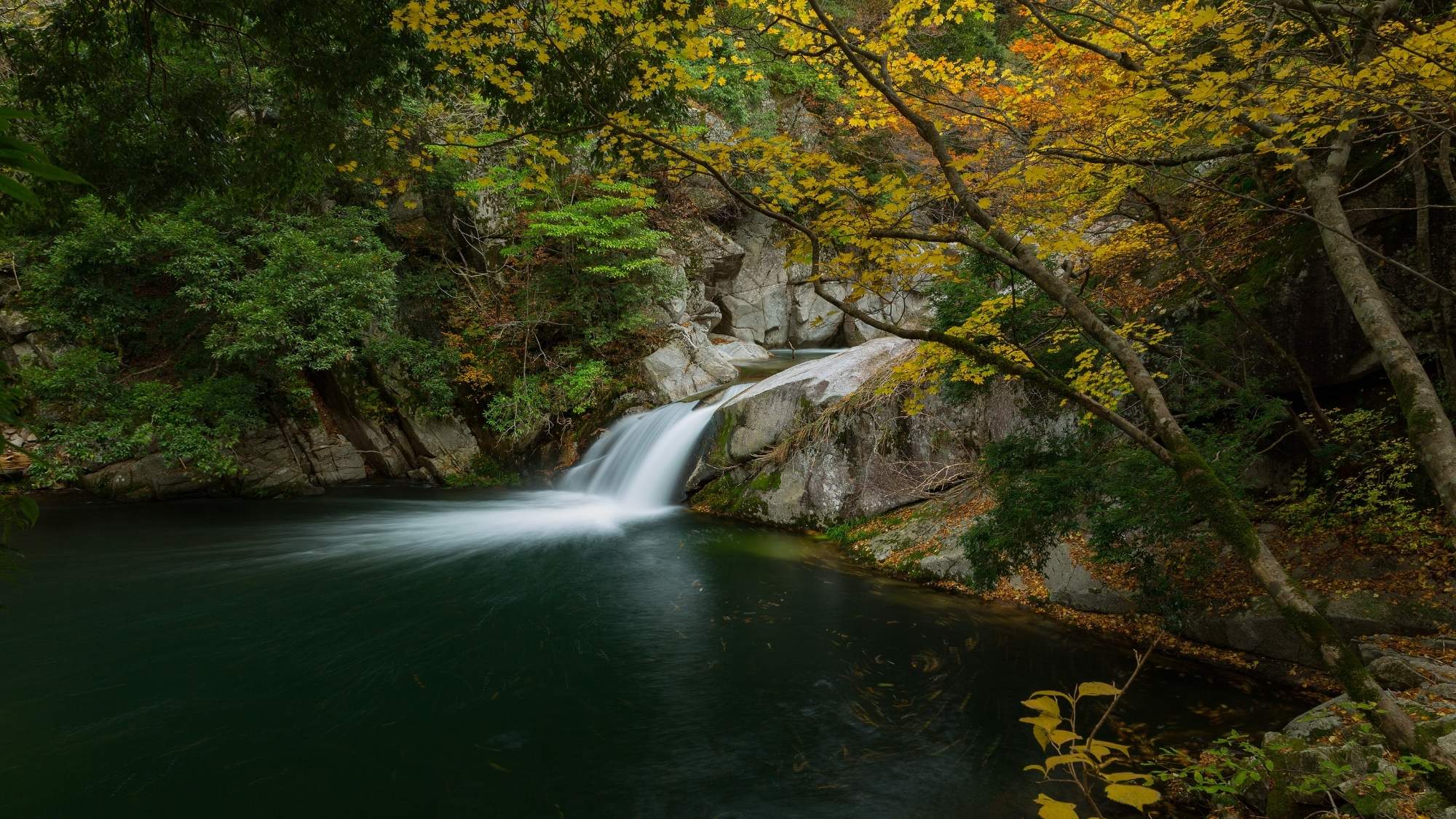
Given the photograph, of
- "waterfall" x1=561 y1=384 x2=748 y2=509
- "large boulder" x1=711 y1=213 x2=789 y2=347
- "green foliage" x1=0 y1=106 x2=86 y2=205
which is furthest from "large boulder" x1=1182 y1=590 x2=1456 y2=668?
"large boulder" x1=711 y1=213 x2=789 y2=347

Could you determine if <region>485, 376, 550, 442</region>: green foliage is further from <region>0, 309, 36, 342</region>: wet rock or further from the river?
<region>0, 309, 36, 342</region>: wet rock

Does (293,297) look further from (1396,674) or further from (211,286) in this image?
(1396,674)

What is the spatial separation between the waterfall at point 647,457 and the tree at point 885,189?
22.0 feet

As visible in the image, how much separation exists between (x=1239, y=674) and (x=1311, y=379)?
2.90 meters

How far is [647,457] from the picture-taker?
12.9 metres

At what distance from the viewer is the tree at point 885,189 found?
362 centimetres

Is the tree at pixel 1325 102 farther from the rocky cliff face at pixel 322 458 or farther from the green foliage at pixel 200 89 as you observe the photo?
the rocky cliff face at pixel 322 458

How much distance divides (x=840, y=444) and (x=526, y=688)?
19.8 feet

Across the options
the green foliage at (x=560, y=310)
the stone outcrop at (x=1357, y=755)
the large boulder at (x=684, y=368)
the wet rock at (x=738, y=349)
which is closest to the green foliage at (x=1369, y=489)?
the stone outcrop at (x=1357, y=755)

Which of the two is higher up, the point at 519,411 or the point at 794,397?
the point at 519,411

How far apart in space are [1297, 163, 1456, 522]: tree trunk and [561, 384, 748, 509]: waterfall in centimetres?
919

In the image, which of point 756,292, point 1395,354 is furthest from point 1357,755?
point 756,292

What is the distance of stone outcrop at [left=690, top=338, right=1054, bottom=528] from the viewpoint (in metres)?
9.60

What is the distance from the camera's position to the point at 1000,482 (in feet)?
23.2
